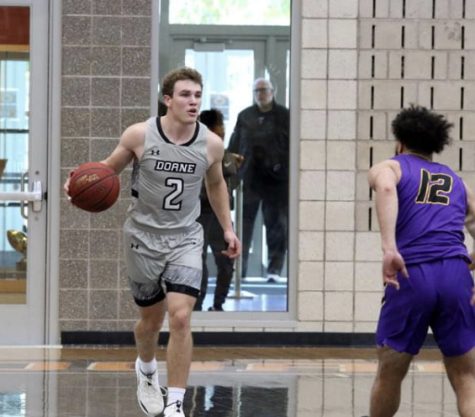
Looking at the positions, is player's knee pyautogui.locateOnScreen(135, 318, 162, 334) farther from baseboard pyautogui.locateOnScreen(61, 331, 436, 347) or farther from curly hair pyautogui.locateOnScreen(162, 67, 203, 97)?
baseboard pyautogui.locateOnScreen(61, 331, 436, 347)

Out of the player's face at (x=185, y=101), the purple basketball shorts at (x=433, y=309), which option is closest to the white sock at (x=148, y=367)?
the player's face at (x=185, y=101)

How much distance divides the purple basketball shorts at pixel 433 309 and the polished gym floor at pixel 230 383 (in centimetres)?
173

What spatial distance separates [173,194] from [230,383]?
6.87 feet

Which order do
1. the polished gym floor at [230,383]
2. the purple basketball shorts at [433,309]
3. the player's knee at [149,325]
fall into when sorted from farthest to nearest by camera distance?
the polished gym floor at [230,383] → the player's knee at [149,325] → the purple basketball shorts at [433,309]

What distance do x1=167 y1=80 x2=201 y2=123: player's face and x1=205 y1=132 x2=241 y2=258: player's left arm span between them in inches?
8.2

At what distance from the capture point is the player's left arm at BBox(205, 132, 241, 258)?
27.4 ft

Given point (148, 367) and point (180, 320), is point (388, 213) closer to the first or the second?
point (180, 320)

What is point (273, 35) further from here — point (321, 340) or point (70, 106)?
point (321, 340)

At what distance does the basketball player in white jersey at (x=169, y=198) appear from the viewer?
8.22 metres

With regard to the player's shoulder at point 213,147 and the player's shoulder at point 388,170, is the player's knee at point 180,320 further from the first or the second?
the player's shoulder at point 388,170

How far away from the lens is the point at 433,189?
712 cm

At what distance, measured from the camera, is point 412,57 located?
12.0 m

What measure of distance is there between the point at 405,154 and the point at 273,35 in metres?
5.08

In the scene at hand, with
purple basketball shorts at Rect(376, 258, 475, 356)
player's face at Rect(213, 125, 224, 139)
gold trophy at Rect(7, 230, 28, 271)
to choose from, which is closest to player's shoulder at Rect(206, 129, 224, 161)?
purple basketball shorts at Rect(376, 258, 475, 356)
